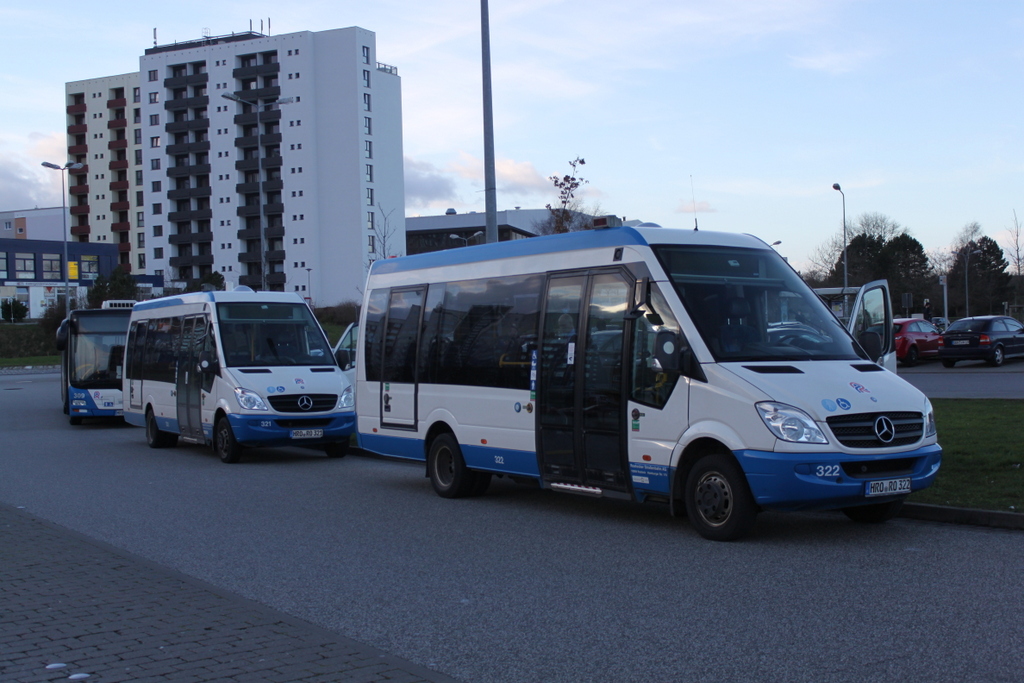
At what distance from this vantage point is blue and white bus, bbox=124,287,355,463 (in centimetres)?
1616

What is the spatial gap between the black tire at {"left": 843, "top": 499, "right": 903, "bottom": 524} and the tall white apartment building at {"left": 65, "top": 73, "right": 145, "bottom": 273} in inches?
4700

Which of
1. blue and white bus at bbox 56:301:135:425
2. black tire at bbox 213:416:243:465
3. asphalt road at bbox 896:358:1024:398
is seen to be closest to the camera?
black tire at bbox 213:416:243:465

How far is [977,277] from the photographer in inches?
3514

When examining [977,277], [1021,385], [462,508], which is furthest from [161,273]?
[462,508]

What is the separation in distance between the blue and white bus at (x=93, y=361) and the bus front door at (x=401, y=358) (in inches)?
582

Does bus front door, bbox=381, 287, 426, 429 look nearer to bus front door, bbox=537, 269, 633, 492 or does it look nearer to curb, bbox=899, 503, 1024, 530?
bus front door, bbox=537, 269, 633, 492

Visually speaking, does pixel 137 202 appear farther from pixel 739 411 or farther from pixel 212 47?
pixel 739 411

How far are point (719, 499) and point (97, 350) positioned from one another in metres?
21.0

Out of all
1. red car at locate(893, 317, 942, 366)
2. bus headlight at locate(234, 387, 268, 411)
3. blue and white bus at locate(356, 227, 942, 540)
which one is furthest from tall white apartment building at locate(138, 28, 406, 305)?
blue and white bus at locate(356, 227, 942, 540)

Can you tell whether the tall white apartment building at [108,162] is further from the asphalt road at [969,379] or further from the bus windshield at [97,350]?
the asphalt road at [969,379]

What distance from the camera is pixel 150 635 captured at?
19.7 feet

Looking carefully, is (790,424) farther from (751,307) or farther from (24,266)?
(24,266)

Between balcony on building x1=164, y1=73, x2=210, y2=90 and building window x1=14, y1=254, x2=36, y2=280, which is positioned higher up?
balcony on building x1=164, y1=73, x2=210, y2=90

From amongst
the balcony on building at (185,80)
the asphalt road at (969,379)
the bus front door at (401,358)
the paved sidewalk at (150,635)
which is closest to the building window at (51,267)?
the balcony on building at (185,80)
